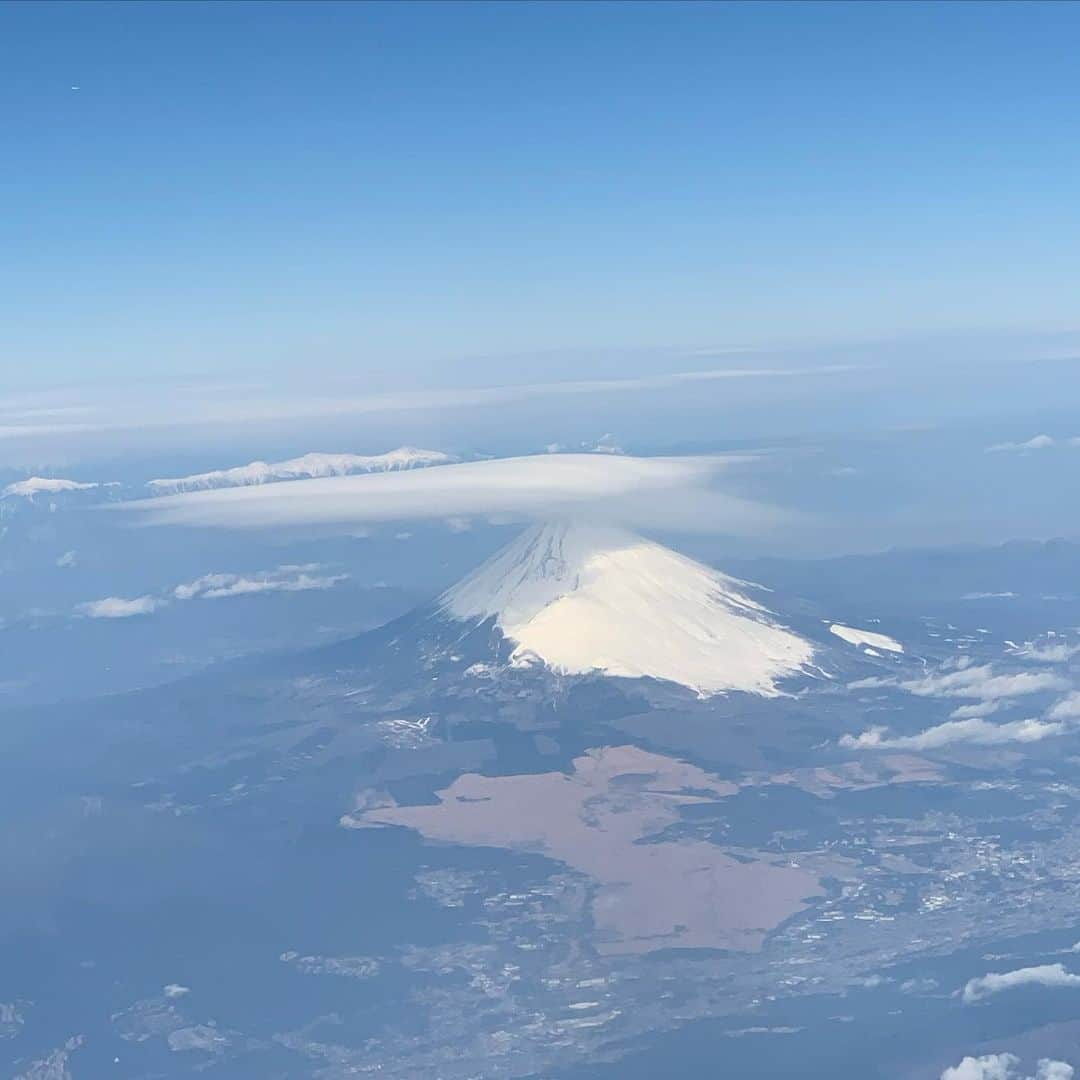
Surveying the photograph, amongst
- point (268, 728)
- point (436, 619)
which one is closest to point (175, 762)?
point (268, 728)

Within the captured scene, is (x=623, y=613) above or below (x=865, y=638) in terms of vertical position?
above

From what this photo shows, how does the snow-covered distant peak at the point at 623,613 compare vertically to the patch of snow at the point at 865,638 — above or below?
above

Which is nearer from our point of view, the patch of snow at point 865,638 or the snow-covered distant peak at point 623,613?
the snow-covered distant peak at point 623,613

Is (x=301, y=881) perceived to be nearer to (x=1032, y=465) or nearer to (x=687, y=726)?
(x=687, y=726)

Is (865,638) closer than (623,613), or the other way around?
(623,613)
